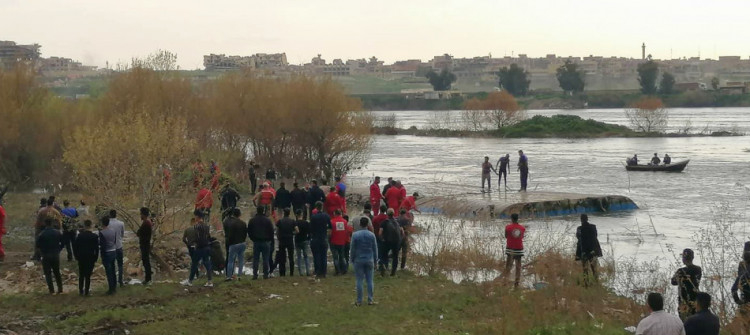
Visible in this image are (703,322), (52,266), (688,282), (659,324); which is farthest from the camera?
(52,266)

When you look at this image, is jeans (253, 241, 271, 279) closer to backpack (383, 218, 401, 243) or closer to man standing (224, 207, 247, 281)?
man standing (224, 207, 247, 281)

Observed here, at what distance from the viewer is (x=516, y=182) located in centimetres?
3931

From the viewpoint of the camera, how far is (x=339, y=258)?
1686 centimetres

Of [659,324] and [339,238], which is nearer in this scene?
[659,324]

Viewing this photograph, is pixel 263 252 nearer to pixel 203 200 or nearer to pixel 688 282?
pixel 203 200

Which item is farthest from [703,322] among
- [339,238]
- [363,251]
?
[339,238]

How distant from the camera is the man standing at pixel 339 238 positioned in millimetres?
16250

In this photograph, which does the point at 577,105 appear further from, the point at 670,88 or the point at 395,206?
the point at 395,206

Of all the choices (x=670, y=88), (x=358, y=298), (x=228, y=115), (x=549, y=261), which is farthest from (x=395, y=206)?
(x=670, y=88)

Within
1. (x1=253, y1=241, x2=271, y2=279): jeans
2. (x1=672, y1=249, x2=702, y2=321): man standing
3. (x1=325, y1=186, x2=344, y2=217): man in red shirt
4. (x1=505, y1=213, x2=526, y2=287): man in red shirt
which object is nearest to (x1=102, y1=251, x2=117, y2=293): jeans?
(x1=253, y1=241, x2=271, y2=279): jeans

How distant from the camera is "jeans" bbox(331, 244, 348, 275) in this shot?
16.7 meters

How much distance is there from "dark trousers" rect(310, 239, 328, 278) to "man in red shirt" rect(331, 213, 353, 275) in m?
0.23

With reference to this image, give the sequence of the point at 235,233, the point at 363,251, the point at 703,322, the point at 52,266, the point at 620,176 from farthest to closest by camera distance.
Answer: the point at 620,176, the point at 235,233, the point at 52,266, the point at 363,251, the point at 703,322

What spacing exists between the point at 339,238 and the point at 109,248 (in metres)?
4.01
